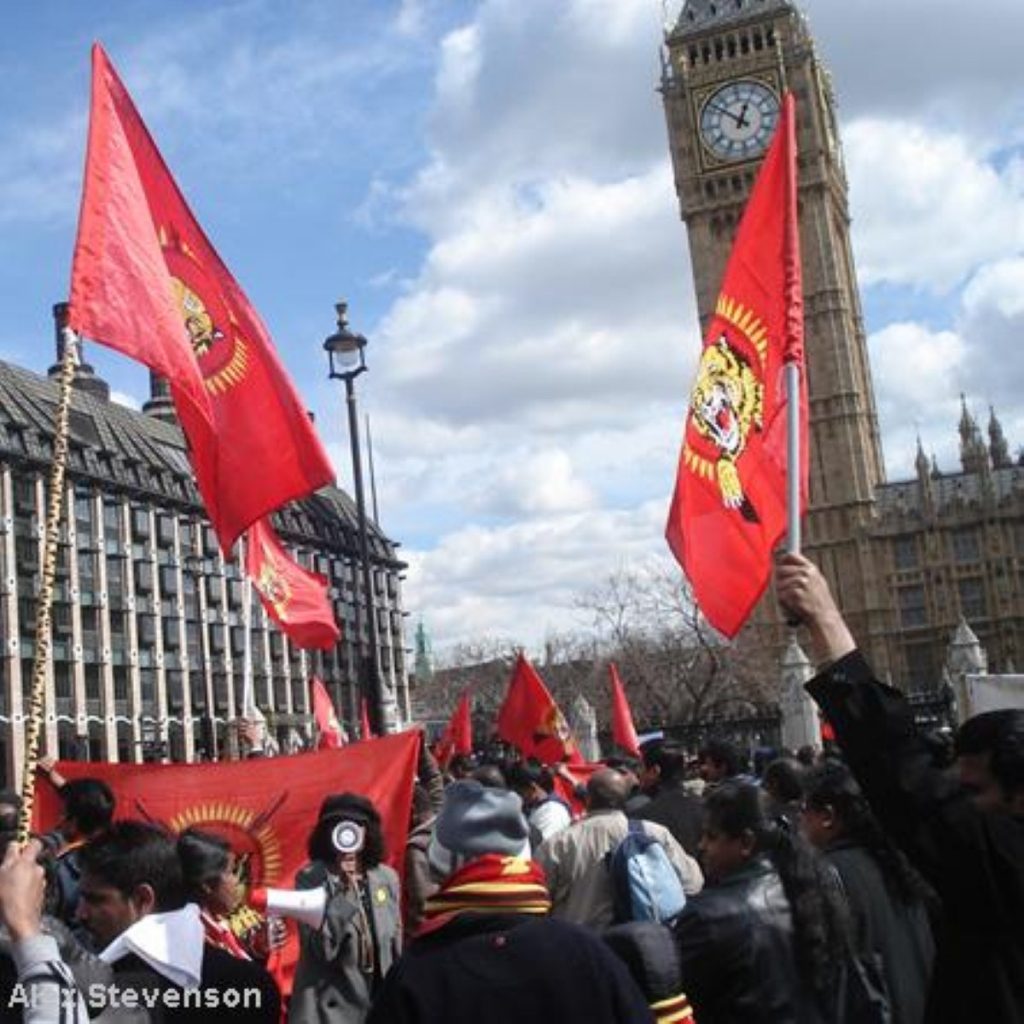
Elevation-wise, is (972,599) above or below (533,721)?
above

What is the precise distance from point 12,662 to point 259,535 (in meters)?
47.9

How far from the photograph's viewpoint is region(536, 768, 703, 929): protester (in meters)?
5.82

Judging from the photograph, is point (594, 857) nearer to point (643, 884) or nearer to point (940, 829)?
point (643, 884)

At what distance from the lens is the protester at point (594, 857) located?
5820 millimetres

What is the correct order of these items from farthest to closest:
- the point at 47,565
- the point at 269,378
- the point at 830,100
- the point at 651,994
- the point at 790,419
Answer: the point at 830,100, the point at 269,378, the point at 47,565, the point at 790,419, the point at 651,994

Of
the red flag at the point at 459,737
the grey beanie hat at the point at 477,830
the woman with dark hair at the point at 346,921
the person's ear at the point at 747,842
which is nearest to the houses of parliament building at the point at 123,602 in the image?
the red flag at the point at 459,737

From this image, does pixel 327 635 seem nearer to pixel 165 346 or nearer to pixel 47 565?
pixel 165 346

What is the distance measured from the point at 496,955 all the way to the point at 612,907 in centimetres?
282

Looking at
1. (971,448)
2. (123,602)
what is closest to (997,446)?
(971,448)

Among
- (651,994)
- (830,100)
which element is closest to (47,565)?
(651,994)

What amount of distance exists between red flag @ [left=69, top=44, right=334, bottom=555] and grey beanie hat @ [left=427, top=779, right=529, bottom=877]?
4391 millimetres

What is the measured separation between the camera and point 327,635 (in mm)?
12992

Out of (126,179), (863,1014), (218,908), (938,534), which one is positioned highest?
(938,534)

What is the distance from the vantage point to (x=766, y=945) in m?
4.12
